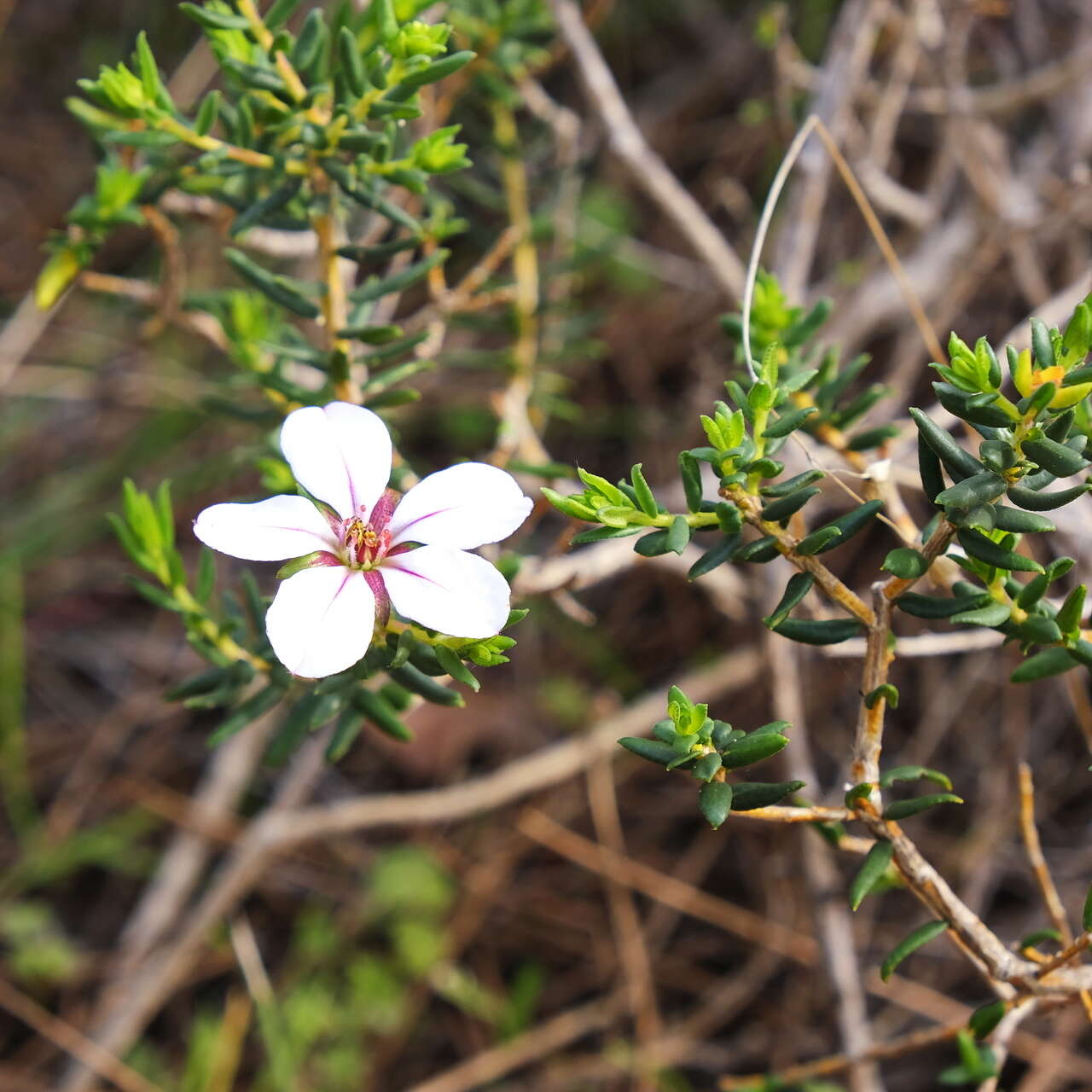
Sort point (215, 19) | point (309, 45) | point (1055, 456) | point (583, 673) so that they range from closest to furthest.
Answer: point (1055, 456) < point (215, 19) < point (309, 45) < point (583, 673)

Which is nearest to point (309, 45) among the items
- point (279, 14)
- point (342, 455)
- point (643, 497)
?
point (279, 14)

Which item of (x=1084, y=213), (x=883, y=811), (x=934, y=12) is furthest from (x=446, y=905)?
(x=934, y=12)

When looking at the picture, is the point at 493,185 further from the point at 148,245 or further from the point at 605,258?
the point at 148,245

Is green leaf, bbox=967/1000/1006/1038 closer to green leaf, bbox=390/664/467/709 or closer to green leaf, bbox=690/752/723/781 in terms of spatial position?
green leaf, bbox=690/752/723/781

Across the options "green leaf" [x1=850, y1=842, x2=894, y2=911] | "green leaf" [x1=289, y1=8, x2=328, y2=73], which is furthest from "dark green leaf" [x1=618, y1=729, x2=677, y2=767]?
"green leaf" [x1=289, y1=8, x2=328, y2=73]

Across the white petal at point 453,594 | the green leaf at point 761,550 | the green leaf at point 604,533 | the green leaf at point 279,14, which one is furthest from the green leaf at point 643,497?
the green leaf at point 279,14

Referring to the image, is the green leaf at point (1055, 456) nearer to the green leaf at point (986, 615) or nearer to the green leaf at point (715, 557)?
the green leaf at point (986, 615)

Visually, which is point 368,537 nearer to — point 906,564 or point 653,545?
point 653,545
